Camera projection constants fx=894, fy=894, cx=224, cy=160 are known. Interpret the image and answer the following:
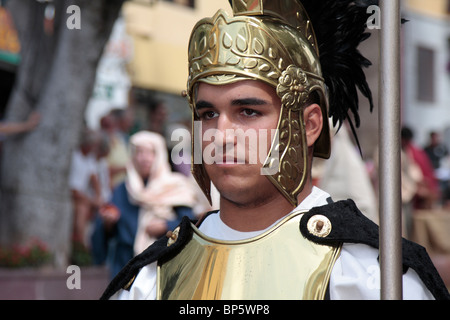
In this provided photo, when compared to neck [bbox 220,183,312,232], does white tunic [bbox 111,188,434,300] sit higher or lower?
lower

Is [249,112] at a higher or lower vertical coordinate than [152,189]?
higher

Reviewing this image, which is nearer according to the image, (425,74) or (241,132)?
(241,132)

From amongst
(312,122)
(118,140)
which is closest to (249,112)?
(312,122)

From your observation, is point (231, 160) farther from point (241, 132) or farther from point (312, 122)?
point (312, 122)

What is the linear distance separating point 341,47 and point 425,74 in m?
20.9

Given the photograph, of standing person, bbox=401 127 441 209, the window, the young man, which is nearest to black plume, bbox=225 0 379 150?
the young man

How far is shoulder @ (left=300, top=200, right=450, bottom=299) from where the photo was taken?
9.21 ft

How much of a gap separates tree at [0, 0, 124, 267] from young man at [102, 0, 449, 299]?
617 cm

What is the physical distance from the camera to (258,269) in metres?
2.91

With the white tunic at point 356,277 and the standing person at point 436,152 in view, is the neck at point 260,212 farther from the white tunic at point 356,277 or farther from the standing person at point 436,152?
the standing person at point 436,152

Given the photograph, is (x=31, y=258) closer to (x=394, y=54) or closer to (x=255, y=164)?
(x=255, y=164)

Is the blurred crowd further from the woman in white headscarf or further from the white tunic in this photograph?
the white tunic

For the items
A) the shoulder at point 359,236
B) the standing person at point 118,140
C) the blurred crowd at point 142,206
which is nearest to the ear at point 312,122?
the shoulder at point 359,236

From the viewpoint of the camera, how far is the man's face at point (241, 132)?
298 centimetres
